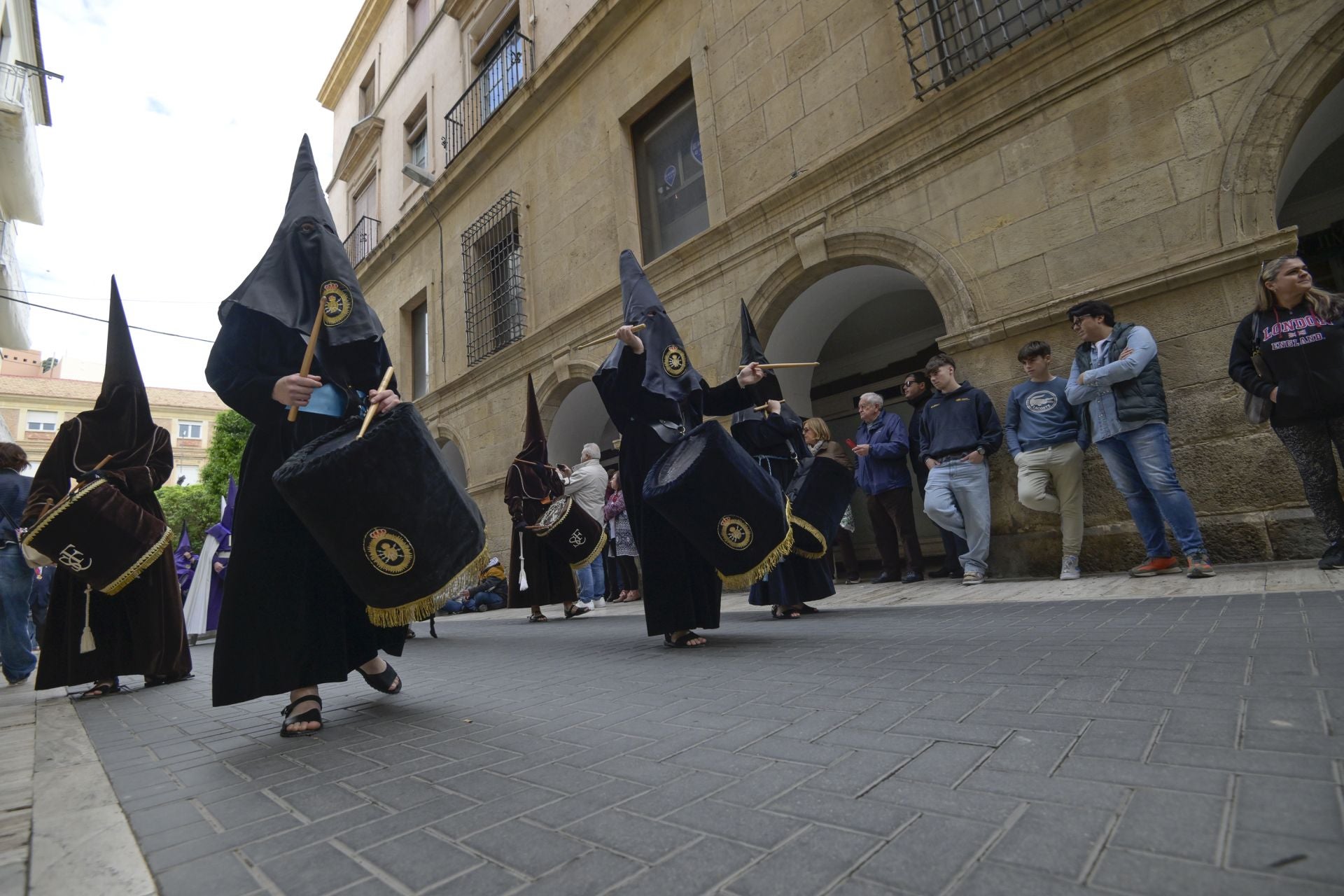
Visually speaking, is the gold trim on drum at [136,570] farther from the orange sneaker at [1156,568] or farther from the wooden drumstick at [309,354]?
the orange sneaker at [1156,568]

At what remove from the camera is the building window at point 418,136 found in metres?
17.0

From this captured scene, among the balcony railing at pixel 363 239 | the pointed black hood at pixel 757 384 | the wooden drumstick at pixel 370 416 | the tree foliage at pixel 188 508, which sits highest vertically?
the balcony railing at pixel 363 239

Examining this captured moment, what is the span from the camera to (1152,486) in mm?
4594

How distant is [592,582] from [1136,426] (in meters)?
6.22

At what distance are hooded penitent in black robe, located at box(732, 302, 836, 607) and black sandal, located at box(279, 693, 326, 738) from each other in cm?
303

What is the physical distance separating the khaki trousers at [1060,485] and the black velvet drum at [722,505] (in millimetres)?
3031

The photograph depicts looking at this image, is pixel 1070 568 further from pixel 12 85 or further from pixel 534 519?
pixel 12 85

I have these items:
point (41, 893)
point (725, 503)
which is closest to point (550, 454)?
point (725, 503)

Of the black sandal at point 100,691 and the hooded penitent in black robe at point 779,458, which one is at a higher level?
the hooded penitent in black robe at point 779,458

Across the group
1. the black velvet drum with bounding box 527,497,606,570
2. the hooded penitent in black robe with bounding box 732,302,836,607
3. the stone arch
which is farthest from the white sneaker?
the black velvet drum with bounding box 527,497,606,570

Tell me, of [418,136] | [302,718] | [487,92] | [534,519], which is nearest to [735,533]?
[302,718]

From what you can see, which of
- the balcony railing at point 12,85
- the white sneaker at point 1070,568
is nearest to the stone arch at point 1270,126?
the white sneaker at point 1070,568

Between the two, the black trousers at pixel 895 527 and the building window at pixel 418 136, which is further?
the building window at pixel 418 136

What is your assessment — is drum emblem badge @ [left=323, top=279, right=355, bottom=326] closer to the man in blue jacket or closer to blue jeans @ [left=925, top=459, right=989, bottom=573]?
blue jeans @ [left=925, top=459, right=989, bottom=573]
